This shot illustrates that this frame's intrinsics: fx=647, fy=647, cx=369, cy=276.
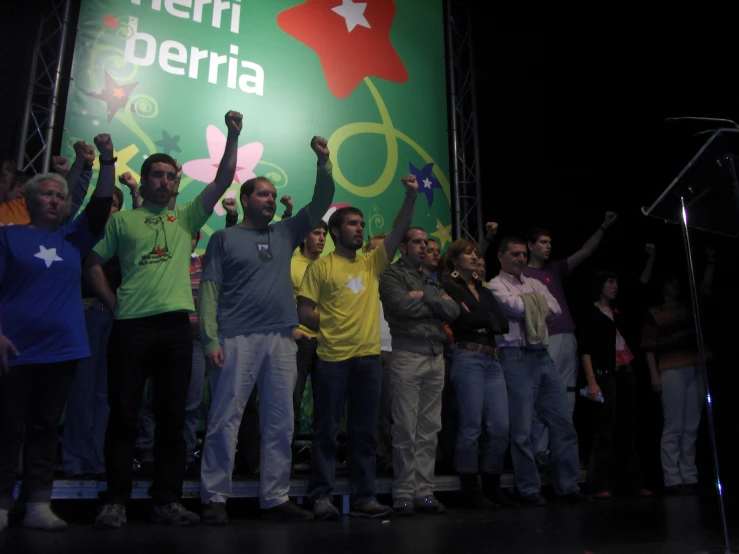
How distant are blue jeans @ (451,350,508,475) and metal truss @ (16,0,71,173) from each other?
122 inches

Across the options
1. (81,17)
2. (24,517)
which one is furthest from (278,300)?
(81,17)

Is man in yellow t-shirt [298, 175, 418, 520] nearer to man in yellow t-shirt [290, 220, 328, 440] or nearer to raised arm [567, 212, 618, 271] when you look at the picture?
man in yellow t-shirt [290, 220, 328, 440]

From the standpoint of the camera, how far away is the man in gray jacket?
3.32 metres

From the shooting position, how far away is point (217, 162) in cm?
512

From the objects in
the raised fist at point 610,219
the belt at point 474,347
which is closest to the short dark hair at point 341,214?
the belt at point 474,347

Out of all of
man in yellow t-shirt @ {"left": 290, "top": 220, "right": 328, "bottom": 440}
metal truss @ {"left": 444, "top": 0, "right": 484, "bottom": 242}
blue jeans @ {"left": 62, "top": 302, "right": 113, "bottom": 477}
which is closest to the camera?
blue jeans @ {"left": 62, "top": 302, "right": 113, "bottom": 477}

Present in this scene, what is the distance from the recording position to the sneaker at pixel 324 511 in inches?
118

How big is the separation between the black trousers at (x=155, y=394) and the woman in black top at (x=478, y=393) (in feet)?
5.08

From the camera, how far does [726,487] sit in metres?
4.98

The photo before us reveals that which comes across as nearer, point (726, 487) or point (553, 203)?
point (726, 487)

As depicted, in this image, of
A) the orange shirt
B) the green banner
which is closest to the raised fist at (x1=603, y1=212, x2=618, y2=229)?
the green banner

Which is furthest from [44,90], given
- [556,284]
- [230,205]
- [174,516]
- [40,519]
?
[556,284]

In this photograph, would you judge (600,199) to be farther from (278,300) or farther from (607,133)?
(278,300)

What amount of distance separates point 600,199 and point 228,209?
3776 mm
